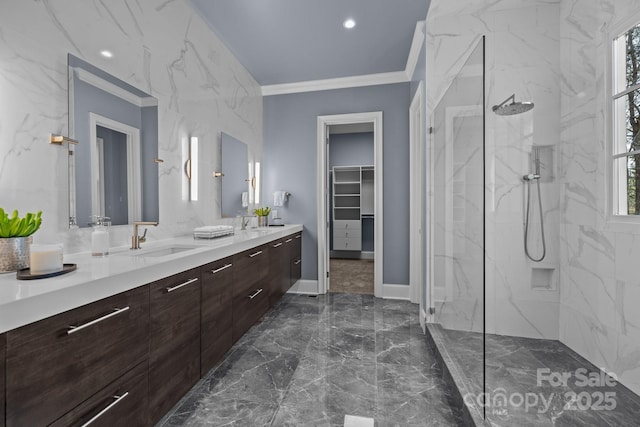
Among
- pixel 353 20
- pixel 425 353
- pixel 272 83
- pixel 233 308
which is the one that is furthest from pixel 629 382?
pixel 272 83

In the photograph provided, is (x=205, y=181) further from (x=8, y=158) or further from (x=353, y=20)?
(x=353, y=20)

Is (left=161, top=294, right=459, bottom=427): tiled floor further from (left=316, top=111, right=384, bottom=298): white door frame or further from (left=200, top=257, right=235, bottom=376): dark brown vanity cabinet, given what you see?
(left=316, top=111, right=384, bottom=298): white door frame

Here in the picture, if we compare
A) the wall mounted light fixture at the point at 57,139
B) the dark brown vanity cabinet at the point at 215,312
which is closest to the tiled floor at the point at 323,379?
the dark brown vanity cabinet at the point at 215,312

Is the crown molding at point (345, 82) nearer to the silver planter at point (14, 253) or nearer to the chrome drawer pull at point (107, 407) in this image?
the silver planter at point (14, 253)

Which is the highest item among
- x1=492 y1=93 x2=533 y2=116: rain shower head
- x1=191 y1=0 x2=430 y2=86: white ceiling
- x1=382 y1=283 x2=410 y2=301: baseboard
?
→ x1=191 y1=0 x2=430 y2=86: white ceiling

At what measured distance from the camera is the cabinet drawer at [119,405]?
3.15ft

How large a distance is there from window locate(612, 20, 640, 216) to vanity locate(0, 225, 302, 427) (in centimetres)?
253

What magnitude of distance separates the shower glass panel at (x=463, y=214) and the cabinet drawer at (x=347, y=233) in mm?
4028

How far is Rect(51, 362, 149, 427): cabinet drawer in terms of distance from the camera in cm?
96

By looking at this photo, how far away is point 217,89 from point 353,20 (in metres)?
1.42

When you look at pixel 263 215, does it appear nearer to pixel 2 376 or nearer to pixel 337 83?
pixel 337 83

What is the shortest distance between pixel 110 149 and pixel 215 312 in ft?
3.65

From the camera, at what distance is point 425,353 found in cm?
231

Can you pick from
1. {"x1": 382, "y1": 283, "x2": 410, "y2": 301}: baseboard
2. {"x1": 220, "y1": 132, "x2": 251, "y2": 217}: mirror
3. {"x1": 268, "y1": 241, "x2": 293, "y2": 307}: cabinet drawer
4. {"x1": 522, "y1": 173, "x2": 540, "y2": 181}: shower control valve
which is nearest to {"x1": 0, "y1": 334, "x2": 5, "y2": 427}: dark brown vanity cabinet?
{"x1": 268, "y1": 241, "x2": 293, "y2": 307}: cabinet drawer
